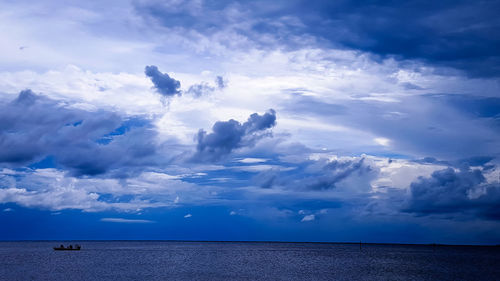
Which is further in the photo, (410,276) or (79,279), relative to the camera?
(410,276)

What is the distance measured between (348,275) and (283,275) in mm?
13433

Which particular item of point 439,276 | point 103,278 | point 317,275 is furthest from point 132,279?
point 439,276

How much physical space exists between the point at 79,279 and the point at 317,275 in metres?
44.0

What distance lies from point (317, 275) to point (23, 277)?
5360 cm

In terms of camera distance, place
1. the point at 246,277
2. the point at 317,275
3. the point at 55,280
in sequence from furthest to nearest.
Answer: the point at 317,275 < the point at 246,277 < the point at 55,280

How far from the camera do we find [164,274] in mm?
86375

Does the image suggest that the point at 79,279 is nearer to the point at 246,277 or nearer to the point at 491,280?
the point at 246,277

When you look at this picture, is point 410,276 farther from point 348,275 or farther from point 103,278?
point 103,278

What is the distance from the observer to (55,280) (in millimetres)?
76625

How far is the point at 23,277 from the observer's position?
7950cm

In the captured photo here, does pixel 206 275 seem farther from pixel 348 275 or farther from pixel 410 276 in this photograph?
pixel 410 276

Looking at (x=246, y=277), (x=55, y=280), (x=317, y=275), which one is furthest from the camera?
(x=317, y=275)

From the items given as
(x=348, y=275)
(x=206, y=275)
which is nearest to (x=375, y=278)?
(x=348, y=275)

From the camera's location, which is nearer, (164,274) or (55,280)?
(55,280)
